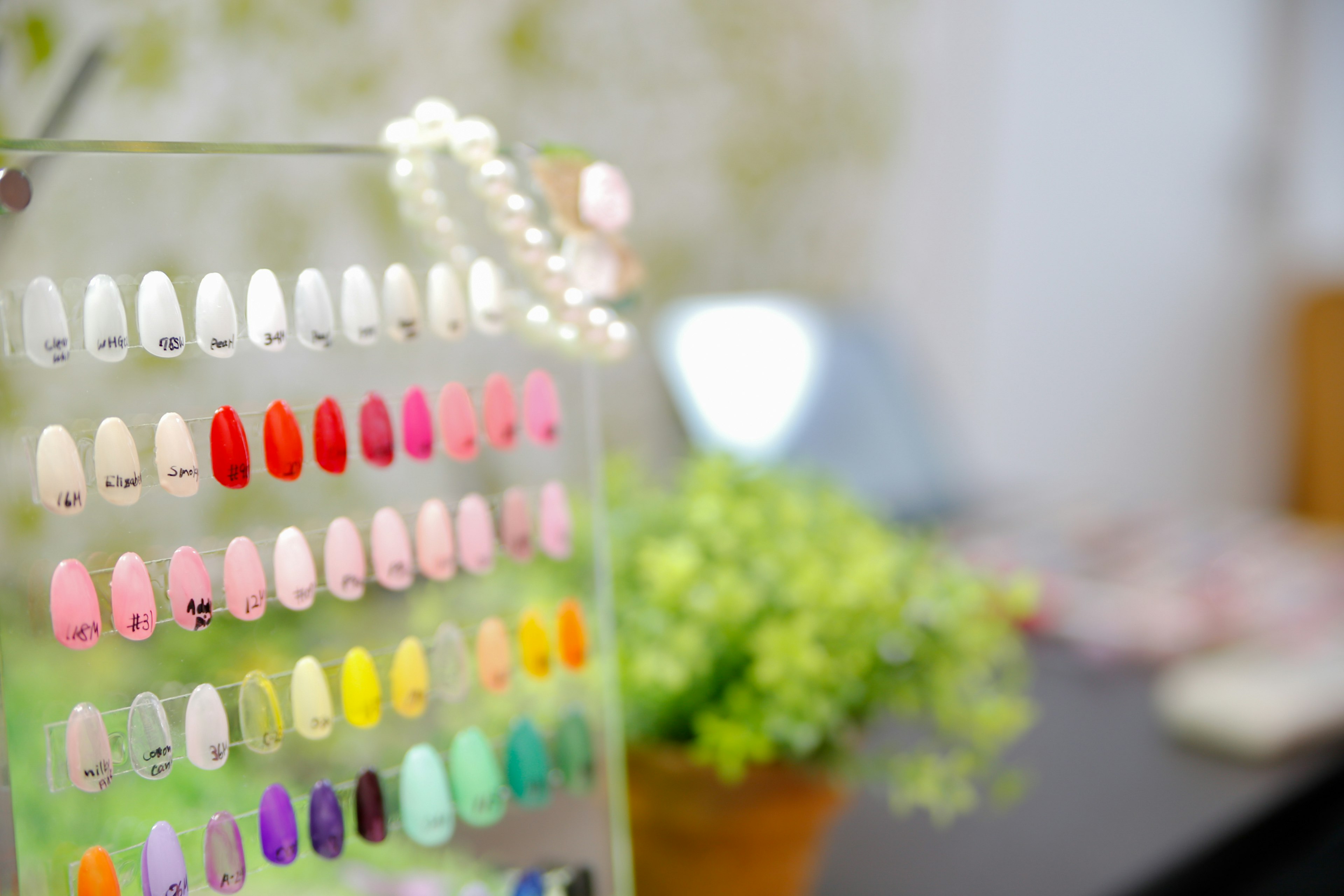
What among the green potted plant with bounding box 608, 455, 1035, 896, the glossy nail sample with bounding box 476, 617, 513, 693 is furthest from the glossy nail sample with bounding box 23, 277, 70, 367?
the green potted plant with bounding box 608, 455, 1035, 896

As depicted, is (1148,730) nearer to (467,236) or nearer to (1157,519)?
(1157,519)

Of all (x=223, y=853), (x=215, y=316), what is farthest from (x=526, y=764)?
(x=215, y=316)

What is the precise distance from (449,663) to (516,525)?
0.07 meters

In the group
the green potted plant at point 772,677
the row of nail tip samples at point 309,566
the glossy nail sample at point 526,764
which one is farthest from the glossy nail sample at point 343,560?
the green potted plant at point 772,677

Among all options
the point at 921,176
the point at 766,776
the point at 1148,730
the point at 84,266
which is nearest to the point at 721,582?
the point at 766,776

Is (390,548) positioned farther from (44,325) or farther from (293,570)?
(44,325)

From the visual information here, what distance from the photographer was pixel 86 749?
14.4 inches

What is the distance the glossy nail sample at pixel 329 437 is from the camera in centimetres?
41

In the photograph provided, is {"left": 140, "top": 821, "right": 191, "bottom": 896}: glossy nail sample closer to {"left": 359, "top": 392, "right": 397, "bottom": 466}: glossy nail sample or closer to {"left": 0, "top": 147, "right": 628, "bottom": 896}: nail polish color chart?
{"left": 0, "top": 147, "right": 628, "bottom": 896}: nail polish color chart

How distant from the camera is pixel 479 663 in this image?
0.47 m

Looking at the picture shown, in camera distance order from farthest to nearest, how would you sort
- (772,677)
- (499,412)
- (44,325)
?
(772,677) < (499,412) < (44,325)

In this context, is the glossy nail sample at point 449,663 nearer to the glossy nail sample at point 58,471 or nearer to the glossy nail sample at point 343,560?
the glossy nail sample at point 343,560

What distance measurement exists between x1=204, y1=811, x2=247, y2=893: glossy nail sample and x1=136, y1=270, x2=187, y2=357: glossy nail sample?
0.58ft

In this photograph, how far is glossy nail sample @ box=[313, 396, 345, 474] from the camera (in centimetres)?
41
